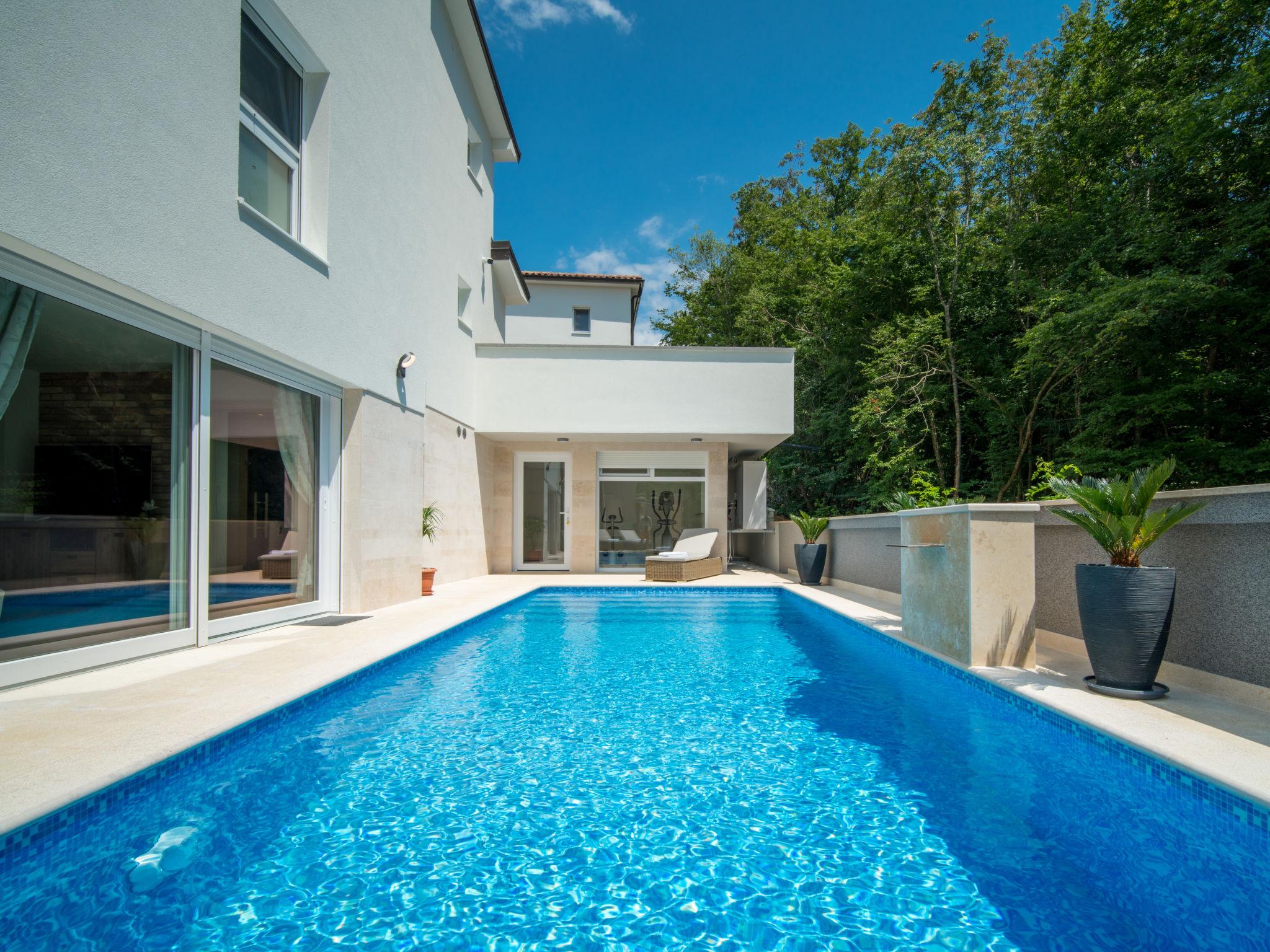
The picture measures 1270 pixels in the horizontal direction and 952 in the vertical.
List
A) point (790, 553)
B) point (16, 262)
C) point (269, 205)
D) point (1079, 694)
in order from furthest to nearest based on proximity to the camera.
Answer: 1. point (790, 553)
2. point (269, 205)
3. point (1079, 694)
4. point (16, 262)

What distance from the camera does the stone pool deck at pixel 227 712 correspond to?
9.09ft

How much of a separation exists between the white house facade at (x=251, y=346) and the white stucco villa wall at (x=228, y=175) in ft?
0.07

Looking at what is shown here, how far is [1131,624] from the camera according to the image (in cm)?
402

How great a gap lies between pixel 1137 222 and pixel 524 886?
1518cm

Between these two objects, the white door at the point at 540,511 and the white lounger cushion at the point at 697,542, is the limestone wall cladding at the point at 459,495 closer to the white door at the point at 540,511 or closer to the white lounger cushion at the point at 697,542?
the white door at the point at 540,511

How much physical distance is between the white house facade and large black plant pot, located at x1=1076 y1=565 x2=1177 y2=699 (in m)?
6.67

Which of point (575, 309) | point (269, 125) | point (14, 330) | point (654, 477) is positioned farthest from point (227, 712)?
point (575, 309)

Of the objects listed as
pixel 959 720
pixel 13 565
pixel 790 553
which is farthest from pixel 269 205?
pixel 790 553

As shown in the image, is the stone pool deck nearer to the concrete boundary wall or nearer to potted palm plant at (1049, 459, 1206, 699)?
potted palm plant at (1049, 459, 1206, 699)

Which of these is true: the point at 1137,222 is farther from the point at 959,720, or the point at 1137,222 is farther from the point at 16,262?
the point at 16,262

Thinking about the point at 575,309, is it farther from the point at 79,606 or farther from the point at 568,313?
the point at 79,606

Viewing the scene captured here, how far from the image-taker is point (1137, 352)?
479 inches

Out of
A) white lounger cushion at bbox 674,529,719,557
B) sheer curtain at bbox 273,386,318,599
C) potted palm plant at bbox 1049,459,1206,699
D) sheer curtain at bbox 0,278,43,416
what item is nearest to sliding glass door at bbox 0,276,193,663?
sheer curtain at bbox 0,278,43,416

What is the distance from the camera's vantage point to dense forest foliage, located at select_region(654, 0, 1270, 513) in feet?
36.5
